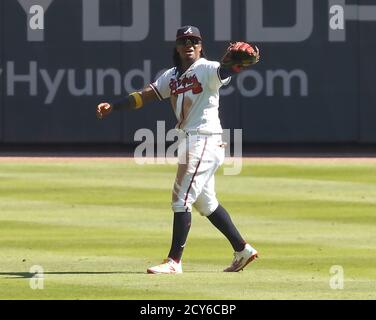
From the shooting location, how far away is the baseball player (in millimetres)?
9852

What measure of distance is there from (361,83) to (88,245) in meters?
12.5

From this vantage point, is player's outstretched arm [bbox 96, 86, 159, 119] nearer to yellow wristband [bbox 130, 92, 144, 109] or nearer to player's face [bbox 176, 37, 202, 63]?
yellow wristband [bbox 130, 92, 144, 109]

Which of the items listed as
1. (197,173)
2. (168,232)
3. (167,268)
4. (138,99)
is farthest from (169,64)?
(167,268)

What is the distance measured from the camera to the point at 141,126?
76.5ft

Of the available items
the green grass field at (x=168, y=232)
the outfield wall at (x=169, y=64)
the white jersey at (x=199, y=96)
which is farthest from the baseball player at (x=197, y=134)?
the outfield wall at (x=169, y=64)

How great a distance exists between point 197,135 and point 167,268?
3.42 feet

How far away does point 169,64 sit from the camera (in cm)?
2325

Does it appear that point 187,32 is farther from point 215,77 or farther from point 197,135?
point 197,135

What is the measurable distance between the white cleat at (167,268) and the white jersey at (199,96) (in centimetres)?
103

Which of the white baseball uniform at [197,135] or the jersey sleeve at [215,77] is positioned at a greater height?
the jersey sleeve at [215,77]

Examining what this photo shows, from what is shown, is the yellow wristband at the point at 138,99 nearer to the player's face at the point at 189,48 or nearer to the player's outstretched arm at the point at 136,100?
the player's outstretched arm at the point at 136,100

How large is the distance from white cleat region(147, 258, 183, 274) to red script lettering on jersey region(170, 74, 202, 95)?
4.28 ft

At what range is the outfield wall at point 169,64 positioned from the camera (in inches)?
909
